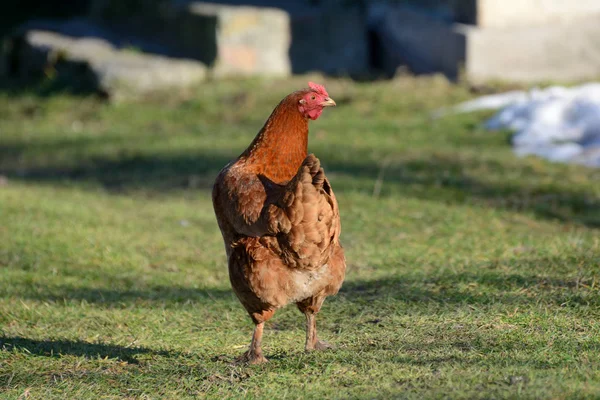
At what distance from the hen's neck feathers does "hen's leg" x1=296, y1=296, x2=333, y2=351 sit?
0.63 m

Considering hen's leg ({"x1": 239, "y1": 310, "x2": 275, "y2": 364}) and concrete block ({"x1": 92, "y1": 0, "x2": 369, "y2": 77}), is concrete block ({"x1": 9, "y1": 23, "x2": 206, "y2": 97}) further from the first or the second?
hen's leg ({"x1": 239, "y1": 310, "x2": 275, "y2": 364})

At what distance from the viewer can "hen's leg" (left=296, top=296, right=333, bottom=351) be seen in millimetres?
4391

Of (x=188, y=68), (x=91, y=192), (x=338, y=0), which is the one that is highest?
(x=338, y=0)

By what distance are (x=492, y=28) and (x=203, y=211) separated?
5.24 meters

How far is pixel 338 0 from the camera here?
13062mm

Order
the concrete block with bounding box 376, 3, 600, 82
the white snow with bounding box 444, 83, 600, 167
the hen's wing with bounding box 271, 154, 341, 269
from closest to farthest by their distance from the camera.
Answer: the hen's wing with bounding box 271, 154, 341, 269
the white snow with bounding box 444, 83, 600, 167
the concrete block with bounding box 376, 3, 600, 82

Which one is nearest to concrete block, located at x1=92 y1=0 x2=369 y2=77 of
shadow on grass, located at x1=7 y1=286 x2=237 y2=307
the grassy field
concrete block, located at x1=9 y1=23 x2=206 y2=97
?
concrete block, located at x1=9 y1=23 x2=206 y2=97

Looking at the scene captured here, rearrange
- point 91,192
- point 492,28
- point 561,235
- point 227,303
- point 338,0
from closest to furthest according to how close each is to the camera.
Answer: point 227,303
point 561,235
point 91,192
point 492,28
point 338,0

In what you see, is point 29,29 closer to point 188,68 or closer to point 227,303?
point 188,68

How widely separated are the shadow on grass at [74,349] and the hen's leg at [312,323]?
2.43 feet

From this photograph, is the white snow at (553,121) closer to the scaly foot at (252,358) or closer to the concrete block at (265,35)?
the concrete block at (265,35)

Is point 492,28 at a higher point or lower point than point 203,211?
higher

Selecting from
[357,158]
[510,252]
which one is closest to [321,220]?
[510,252]

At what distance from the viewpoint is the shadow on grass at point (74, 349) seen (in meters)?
4.59
